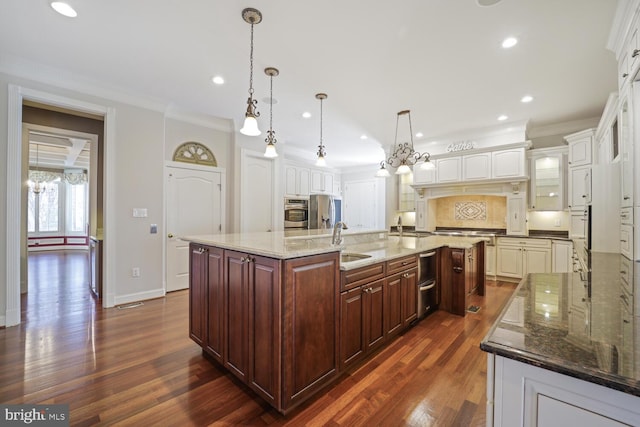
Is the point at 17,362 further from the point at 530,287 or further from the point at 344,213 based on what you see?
the point at 344,213

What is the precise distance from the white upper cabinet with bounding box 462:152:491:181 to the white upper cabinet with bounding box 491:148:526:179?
0.27ft

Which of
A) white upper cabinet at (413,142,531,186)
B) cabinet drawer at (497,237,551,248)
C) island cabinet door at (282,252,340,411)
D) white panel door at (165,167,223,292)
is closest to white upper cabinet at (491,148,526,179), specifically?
white upper cabinet at (413,142,531,186)

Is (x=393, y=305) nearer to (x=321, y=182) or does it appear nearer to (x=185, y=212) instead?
(x=185, y=212)

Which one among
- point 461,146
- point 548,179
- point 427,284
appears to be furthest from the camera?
point 461,146

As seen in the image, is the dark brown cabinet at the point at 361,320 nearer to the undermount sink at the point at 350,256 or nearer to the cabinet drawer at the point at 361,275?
the cabinet drawer at the point at 361,275

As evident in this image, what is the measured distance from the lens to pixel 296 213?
6352 mm

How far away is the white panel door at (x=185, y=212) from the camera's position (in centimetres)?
439

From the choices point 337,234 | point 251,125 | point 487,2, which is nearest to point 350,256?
point 337,234

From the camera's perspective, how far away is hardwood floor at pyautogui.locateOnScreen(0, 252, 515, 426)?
170 cm

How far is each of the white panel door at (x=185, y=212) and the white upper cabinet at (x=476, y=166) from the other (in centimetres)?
475

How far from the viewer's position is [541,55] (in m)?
2.81

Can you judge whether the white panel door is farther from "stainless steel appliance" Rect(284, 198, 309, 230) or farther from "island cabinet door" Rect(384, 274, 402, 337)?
"island cabinet door" Rect(384, 274, 402, 337)

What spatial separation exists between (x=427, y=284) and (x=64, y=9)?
4.35 metres

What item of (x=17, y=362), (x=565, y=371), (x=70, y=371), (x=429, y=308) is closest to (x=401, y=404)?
(x=565, y=371)
